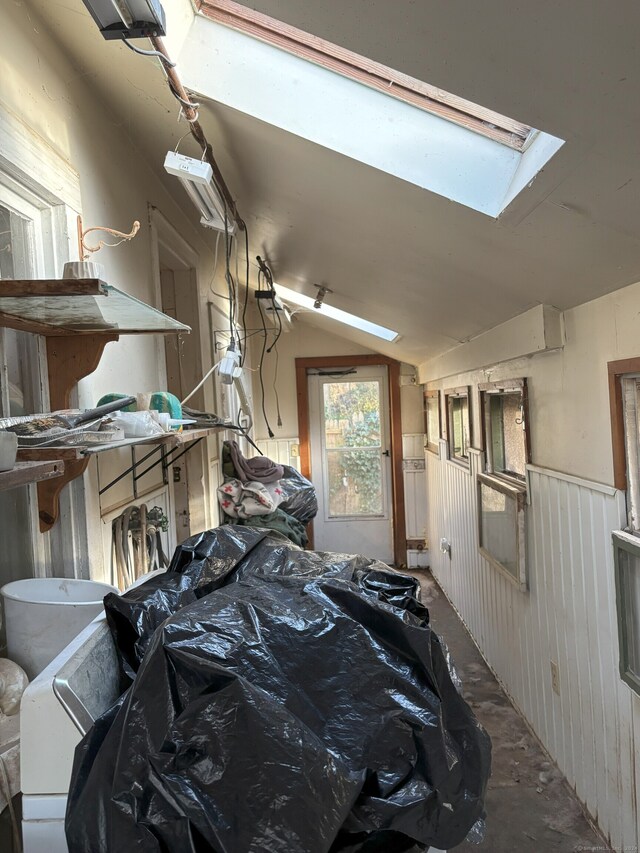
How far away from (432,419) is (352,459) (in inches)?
38.3

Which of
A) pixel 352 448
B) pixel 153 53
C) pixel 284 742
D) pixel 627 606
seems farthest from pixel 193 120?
pixel 352 448

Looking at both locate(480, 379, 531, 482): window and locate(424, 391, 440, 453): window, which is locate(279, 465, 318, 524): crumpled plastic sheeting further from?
locate(424, 391, 440, 453): window

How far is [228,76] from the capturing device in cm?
131

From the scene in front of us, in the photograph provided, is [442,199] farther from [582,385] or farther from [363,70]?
[582,385]

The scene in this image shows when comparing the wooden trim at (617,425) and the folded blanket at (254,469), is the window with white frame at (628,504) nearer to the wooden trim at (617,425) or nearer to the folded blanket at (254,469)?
the wooden trim at (617,425)

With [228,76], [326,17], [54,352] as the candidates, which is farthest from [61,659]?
[228,76]

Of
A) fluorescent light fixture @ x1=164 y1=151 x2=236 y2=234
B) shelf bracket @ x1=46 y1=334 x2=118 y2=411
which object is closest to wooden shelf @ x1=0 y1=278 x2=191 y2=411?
shelf bracket @ x1=46 y1=334 x2=118 y2=411

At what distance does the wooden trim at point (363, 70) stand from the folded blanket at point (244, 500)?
1990 mm

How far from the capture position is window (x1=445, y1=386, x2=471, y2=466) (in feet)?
11.4

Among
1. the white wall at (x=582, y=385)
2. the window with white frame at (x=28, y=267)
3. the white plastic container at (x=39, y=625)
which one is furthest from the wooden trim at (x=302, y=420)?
the white plastic container at (x=39, y=625)

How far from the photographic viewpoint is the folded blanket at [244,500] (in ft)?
9.00

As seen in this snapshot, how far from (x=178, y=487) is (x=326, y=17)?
2205 mm

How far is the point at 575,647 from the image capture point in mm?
1877

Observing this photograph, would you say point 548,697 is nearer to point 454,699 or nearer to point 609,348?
point 609,348
